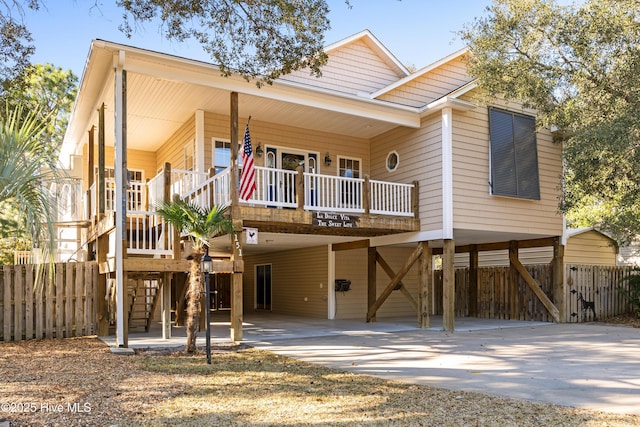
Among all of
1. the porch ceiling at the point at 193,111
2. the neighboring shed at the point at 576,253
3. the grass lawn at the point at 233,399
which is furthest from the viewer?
the neighboring shed at the point at 576,253

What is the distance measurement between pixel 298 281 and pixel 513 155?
8.05 metres

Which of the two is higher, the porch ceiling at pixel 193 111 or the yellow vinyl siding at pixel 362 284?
the porch ceiling at pixel 193 111

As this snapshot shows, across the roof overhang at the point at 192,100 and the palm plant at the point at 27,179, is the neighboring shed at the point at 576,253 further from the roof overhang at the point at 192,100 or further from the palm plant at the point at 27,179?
→ the palm plant at the point at 27,179

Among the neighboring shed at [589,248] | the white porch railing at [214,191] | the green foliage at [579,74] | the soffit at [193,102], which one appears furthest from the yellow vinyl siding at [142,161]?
the neighboring shed at [589,248]

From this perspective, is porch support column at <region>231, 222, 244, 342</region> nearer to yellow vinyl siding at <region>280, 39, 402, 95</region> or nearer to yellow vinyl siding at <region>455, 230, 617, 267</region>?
yellow vinyl siding at <region>280, 39, 402, 95</region>

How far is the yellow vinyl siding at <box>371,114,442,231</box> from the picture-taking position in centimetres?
1357

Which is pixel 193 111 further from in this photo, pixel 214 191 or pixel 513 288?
pixel 513 288

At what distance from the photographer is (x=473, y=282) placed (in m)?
17.8

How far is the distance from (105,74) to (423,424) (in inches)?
369

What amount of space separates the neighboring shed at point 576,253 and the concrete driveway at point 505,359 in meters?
5.19

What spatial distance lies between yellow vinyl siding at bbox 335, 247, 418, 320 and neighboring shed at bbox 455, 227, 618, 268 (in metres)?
3.23

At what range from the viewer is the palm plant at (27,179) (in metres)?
4.70

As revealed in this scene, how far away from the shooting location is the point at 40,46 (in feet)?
30.8

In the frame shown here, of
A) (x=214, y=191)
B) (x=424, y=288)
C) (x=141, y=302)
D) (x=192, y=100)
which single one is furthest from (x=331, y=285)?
(x=192, y=100)
